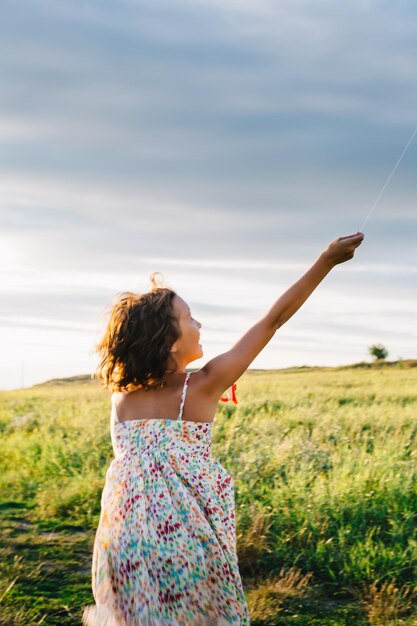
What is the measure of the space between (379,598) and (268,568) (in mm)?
886

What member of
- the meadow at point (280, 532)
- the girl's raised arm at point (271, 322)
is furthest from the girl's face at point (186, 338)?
the meadow at point (280, 532)

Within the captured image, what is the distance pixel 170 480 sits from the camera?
8.91 feet

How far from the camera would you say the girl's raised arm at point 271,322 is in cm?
274

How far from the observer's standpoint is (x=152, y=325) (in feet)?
9.52

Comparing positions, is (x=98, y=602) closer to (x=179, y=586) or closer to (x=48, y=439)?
(x=179, y=586)

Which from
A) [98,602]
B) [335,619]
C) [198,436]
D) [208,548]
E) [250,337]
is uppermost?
[250,337]

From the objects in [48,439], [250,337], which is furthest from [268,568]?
[48,439]

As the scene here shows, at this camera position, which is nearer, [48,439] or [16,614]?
[16,614]

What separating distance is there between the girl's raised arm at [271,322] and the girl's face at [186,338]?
0.15 m

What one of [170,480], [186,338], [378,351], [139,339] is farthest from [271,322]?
[378,351]

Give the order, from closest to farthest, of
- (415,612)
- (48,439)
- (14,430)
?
1. (415,612)
2. (48,439)
3. (14,430)

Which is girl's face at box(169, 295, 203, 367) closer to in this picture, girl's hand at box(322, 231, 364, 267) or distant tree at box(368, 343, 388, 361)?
girl's hand at box(322, 231, 364, 267)

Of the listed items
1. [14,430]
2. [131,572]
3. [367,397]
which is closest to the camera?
[131,572]

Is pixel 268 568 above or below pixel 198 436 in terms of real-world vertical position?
below
